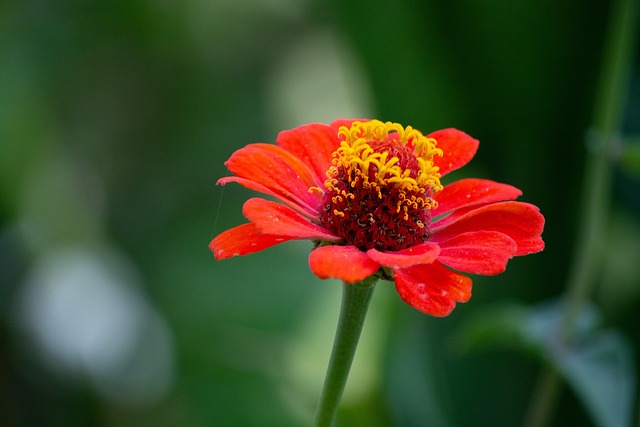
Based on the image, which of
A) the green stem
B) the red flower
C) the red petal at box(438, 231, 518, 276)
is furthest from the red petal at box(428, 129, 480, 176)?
the green stem

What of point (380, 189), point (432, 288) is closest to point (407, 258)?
point (432, 288)

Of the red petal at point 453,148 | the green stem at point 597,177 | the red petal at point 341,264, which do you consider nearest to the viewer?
the red petal at point 341,264

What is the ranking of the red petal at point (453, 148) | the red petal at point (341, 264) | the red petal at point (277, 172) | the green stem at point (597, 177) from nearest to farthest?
1. the red petal at point (341, 264)
2. the red petal at point (277, 172)
3. the red petal at point (453, 148)
4. the green stem at point (597, 177)

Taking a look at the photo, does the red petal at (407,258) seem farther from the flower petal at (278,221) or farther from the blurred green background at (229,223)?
the blurred green background at (229,223)

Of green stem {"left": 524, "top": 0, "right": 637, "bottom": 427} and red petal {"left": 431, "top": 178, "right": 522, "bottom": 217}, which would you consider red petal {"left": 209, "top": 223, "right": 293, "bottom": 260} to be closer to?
red petal {"left": 431, "top": 178, "right": 522, "bottom": 217}

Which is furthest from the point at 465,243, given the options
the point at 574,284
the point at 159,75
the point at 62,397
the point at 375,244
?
the point at 159,75

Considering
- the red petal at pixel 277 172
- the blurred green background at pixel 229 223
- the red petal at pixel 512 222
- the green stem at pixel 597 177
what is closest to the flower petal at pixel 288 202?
the red petal at pixel 277 172

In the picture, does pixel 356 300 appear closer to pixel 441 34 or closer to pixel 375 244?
pixel 375 244
